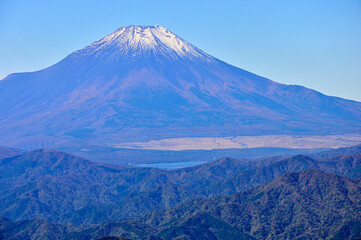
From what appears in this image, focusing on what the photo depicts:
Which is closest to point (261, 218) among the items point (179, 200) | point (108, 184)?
point (179, 200)

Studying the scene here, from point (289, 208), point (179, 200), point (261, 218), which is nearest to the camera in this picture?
point (261, 218)

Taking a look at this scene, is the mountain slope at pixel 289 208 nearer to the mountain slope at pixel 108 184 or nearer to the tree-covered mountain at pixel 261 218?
the tree-covered mountain at pixel 261 218

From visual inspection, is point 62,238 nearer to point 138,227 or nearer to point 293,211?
point 138,227

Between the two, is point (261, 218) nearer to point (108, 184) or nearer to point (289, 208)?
point (289, 208)

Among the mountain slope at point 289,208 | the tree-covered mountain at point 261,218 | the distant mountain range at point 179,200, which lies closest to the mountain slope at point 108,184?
the distant mountain range at point 179,200

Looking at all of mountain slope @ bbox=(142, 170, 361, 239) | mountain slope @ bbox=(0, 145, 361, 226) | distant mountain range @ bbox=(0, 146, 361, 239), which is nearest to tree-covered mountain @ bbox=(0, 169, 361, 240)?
mountain slope @ bbox=(142, 170, 361, 239)

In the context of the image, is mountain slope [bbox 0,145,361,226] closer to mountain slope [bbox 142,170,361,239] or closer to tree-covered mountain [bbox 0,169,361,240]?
tree-covered mountain [bbox 0,169,361,240]

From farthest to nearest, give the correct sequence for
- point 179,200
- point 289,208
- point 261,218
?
point 179,200 → point 289,208 → point 261,218

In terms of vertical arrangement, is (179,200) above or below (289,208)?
below

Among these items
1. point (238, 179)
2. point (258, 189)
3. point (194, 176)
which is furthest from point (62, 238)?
point (194, 176)
